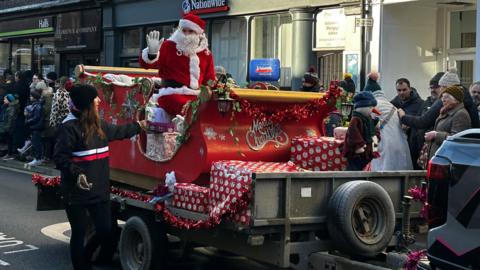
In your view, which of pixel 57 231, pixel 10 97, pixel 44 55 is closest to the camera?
pixel 57 231

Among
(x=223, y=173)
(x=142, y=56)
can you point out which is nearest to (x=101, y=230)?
(x=223, y=173)

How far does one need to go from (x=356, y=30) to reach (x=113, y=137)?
941 cm

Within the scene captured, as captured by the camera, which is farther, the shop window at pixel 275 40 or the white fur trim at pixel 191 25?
the shop window at pixel 275 40

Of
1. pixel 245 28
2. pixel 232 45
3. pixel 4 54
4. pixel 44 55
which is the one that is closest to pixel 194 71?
pixel 245 28

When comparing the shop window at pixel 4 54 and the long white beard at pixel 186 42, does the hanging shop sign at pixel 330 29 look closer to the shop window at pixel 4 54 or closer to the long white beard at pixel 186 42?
the long white beard at pixel 186 42

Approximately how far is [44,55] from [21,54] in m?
2.29

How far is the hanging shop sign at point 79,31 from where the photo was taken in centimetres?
2434

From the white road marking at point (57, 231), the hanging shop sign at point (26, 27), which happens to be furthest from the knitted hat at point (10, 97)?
the hanging shop sign at point (26, 27)

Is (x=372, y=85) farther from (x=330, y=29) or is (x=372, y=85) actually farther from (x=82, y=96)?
(x=330, y=29)

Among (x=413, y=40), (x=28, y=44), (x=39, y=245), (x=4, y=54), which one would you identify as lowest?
(x=39, y=245)

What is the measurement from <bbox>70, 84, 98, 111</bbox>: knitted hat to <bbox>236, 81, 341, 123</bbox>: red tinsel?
4.47ft

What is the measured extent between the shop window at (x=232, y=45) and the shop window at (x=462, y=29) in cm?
584

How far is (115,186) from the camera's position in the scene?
7.73 m

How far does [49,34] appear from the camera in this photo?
27812mm
